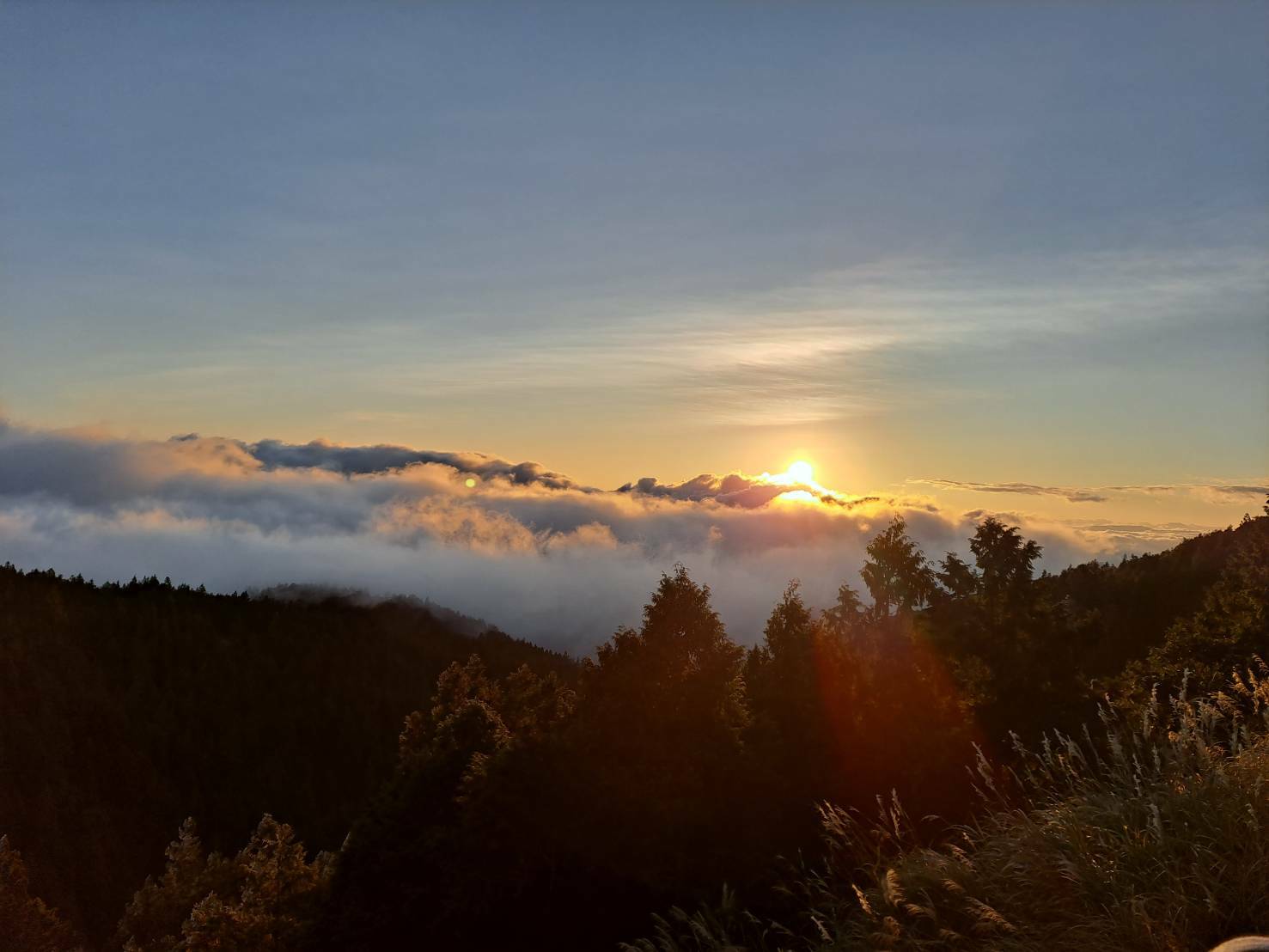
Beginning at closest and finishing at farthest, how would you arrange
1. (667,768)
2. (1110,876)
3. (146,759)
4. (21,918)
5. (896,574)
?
(1110,876), (667,768), (21,918), (896,574), (146,759)

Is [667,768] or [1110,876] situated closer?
[1110,876]

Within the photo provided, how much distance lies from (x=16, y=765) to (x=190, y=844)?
155 m

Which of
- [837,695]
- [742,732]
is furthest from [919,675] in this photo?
[742,732]

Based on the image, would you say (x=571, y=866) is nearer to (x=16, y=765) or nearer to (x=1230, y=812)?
(x=1230, y=812)

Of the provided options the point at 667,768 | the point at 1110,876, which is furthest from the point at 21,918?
the point at 1110,876

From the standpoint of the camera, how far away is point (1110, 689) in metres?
34.0

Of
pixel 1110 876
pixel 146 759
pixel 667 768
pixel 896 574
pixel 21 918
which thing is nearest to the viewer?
pixel 1110 876

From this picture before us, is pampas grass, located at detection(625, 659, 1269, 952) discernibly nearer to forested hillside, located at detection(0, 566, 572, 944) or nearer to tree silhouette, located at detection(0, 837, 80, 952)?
tree silhouette, located at detection(0, 837, 80, 952)

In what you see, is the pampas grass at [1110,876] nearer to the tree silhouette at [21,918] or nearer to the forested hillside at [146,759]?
the tree silhouette at [21,918]

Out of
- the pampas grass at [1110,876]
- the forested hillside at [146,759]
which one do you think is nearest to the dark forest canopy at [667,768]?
the pampas grass at [1110,876]

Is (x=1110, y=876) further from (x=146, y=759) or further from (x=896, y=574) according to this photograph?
(x=146, y=759)

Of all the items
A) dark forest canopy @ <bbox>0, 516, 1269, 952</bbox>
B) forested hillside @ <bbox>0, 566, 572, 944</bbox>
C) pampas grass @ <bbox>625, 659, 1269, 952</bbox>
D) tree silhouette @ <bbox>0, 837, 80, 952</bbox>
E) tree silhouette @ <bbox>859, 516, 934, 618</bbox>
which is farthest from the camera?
forested hillside @ <bbox>0, 566, 572, 944</bbox>

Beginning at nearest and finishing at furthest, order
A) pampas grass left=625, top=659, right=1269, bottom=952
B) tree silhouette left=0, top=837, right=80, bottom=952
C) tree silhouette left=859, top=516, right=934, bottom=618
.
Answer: pampas grass left=625, top=659, right=1269, bottom=952
tree silhouette left=0, top=837, right=80, bottom=952
tree silhouette left=859, top=516, right=934, bottom=618

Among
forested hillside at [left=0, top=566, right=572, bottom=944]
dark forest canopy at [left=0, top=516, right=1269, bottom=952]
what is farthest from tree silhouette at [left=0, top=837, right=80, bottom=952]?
forested hillside at [left=0, top=566, right=572, bottom=944]
